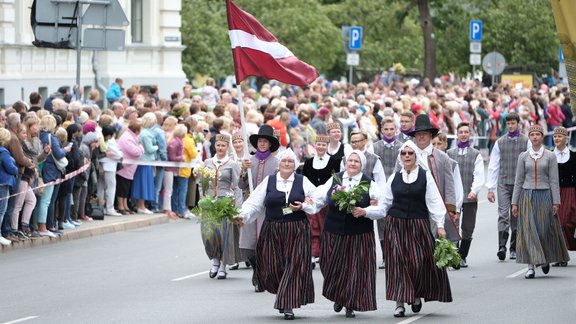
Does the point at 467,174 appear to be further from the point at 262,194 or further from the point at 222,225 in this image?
the point at 262,194

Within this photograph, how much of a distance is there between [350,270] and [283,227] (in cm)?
84

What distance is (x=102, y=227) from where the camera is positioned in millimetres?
23828

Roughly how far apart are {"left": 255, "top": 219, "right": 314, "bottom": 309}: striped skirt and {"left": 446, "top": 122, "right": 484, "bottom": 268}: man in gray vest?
438cm

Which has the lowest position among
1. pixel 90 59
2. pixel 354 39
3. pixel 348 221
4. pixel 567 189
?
pixel 348 221

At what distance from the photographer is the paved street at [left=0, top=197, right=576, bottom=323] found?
604 inches

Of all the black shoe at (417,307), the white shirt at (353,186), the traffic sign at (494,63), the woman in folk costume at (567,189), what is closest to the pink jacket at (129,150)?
the woman in folk costume at (567,189)

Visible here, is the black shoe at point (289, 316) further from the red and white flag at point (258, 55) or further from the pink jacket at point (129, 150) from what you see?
the pink jacket at point (129, 150)

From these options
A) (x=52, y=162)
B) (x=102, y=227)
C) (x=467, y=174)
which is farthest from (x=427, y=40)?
(x=467, y=174)

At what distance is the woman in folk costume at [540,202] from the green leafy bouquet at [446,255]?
3502 millimetres

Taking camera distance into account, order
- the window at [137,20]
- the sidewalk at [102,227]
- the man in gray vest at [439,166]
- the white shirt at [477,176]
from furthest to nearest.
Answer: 1. the window at [137,20]
2. the sidewalk at [102,227]
3. the white shirt at [477,176]
4. the man in gray vest at [439,166]

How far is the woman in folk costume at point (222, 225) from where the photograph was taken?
1880 cm

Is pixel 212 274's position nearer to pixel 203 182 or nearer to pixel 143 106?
pixel 203 182

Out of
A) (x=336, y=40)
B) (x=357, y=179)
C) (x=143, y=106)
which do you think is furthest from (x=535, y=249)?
(x=336, y=40)

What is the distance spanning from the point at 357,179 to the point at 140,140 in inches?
421
